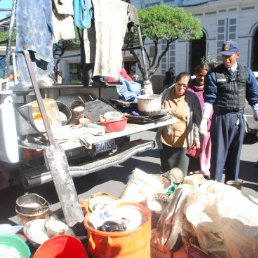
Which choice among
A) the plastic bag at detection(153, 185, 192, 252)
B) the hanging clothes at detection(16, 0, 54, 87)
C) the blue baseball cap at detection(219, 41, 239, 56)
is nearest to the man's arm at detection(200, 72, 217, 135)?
the blue baseball cap at detection(219, 41, 239, 56)

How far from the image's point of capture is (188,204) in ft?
7.20

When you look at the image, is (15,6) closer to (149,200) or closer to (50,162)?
(50,162)

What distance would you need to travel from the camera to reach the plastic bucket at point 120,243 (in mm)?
2029

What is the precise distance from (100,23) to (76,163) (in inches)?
89.5

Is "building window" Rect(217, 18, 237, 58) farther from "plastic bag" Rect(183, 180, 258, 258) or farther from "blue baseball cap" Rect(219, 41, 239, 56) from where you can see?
"plastic bag" Rect(183, 180, 258, 258)

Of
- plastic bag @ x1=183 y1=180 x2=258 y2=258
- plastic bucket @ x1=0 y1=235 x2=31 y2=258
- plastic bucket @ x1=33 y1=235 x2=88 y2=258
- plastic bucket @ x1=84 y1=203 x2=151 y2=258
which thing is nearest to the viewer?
plastic bag @ x1=183 y1=180 x2=258 y2=258

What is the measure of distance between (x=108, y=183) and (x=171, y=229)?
2528mm

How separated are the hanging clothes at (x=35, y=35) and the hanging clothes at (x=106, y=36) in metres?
0.77

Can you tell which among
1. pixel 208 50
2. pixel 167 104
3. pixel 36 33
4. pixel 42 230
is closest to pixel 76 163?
pixel 42 230

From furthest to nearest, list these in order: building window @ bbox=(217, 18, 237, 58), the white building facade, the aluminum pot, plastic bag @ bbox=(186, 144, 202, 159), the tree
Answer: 1. building window @ bbox=(217, 18, 237, 58)
2. the white building facade
3. the tree
4. plastic bag @ bbox=(186, 144, 202, 159)
5. the aluminum pot

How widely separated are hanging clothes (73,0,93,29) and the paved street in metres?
2.47

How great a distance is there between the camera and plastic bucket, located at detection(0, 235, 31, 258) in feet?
7.43

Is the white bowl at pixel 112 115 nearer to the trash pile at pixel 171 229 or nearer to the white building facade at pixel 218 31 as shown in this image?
the trash pile at pixel 171 229

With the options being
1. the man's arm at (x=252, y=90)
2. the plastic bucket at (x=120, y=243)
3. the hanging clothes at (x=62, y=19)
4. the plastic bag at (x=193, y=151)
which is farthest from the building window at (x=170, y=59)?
the plastic bucket at (x=120, y=243)
